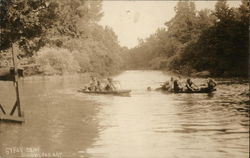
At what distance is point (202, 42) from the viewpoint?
22.7ft

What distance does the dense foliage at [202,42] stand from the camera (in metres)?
6.17

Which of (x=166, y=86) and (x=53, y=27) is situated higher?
(x=53, y=27)

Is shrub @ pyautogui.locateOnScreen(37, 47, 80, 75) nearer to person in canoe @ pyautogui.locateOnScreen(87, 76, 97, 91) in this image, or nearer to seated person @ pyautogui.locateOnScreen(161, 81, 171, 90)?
person in canoe @ pyautogui.locateOnScreen(87, 76, 97, 91)

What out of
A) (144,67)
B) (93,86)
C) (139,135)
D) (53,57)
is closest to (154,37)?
(144,67)

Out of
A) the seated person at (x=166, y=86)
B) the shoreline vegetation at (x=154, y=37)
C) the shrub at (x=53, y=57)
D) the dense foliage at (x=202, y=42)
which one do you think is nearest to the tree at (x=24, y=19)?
the shoreline vegetation at (x=154, y=37)

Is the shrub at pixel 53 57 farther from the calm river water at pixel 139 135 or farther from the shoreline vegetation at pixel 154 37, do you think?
the calm river water at pixel 139 135

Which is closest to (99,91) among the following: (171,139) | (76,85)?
(76,85)

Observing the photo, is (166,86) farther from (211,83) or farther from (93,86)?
(93,86)

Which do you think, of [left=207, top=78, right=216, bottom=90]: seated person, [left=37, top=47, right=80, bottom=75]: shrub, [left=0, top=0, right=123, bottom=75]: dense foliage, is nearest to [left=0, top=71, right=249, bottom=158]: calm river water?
[left=207, top=78, right=216, bottom=90]: seated person

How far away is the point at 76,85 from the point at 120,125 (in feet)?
43.1

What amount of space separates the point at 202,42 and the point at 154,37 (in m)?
0.95

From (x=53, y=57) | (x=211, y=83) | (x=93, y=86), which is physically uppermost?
(x=53, y=57)

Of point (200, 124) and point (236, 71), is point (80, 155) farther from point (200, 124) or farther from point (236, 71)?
point (236, 71)

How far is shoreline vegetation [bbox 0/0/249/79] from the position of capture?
6.41 metres
